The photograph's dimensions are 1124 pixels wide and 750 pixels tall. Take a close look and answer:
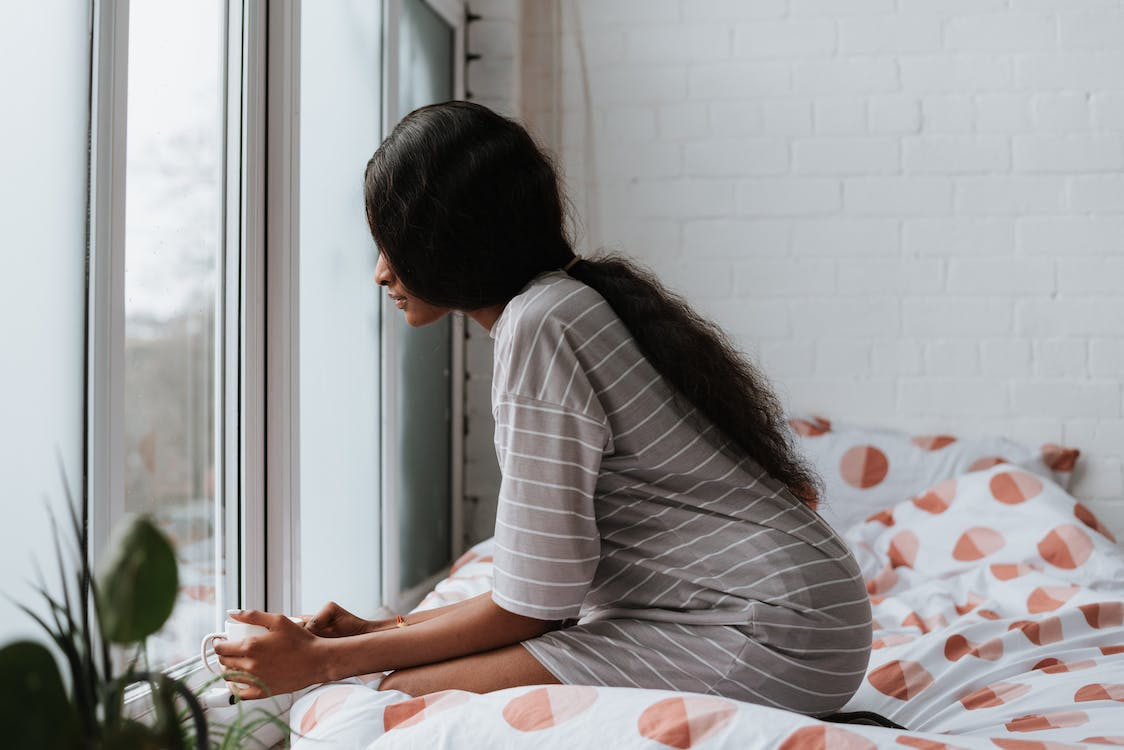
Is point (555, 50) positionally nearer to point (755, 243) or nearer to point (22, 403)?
point (755, 243)

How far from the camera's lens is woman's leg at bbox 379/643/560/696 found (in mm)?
1093

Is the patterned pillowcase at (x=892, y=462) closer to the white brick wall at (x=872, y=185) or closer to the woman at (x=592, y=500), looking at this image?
the white brick wall at (x=872, y=185)

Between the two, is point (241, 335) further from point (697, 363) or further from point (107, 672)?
point (107, 672)

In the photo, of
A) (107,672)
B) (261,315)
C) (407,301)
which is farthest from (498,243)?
(107,672)

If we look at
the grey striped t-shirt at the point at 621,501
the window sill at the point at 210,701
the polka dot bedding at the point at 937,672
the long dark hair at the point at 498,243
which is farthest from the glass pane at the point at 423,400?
the grey striped t-shirt at the point at 621,501

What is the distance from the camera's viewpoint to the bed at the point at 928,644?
929 mm

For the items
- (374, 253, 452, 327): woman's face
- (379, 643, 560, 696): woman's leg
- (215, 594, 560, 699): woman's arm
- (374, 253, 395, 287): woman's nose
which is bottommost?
(379, 643, 560, 696): woman's leg

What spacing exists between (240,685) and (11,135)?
23.8 inches

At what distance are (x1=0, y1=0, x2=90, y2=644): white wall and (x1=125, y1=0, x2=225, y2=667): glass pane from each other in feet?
0.34

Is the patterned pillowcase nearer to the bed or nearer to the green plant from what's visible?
the bed

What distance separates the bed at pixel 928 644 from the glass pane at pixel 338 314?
0.21m

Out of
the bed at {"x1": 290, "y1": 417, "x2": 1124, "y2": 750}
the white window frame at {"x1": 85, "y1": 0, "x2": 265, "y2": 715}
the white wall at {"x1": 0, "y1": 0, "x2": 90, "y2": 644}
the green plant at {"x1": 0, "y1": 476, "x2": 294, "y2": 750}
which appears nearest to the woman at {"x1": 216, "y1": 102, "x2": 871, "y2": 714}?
the bed at {"x1": 290, "y1": 417, "x2": 1124, "y2": 750}

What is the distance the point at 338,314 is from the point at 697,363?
2.99 feet

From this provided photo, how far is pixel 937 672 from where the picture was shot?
1.41 m
